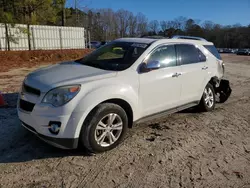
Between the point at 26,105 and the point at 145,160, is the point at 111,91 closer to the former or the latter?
the point at 145,160

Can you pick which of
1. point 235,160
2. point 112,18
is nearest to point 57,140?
point 235,160

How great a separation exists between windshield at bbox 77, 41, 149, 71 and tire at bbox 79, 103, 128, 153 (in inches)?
29.6

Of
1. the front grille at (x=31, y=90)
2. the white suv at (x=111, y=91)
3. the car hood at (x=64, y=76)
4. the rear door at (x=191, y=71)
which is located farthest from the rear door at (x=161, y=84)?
the front grille at (x=31, y=90)

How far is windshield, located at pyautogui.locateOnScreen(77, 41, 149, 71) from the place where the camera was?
12.5 ft

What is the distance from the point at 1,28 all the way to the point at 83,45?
25.6ft

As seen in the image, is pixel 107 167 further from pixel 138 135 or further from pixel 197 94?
pixel 197 94

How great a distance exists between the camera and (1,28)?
54.1ft

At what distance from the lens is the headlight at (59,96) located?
2.96 meters

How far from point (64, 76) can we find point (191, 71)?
103 inches

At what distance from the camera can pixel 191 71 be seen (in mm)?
4586

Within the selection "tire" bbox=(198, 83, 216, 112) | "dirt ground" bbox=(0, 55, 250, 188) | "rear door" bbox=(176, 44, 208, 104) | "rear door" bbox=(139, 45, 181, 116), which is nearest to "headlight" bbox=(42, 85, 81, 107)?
"dirt ground" bbox=(0, 55, 250, 188)

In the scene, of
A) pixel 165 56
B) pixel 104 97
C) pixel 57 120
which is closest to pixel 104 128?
pixel 104 97

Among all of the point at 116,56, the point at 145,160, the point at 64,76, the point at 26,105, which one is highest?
the point at 116,56

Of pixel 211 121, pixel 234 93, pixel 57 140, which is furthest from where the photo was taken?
pixel 234 93
